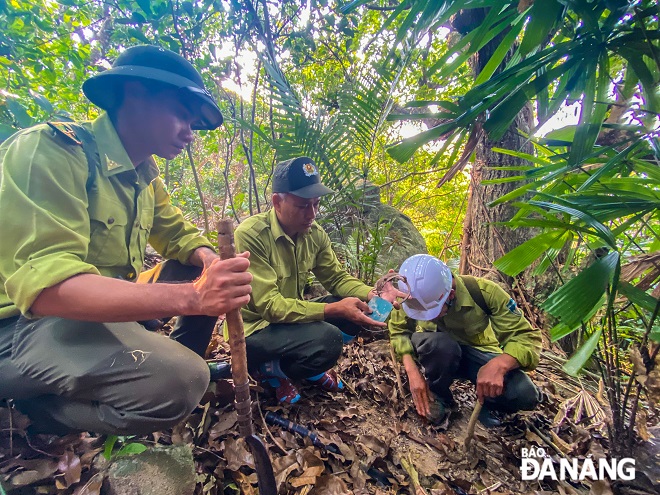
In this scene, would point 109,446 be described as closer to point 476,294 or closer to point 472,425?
point 472,425

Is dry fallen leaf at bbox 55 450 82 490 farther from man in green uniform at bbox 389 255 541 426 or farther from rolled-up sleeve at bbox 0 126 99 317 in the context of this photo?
man in green uniform at bbox 389 255 541 426

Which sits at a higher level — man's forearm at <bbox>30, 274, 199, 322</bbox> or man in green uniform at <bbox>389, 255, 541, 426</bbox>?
man's forearm at <bbox>30, 274, 199, 322</bbox>

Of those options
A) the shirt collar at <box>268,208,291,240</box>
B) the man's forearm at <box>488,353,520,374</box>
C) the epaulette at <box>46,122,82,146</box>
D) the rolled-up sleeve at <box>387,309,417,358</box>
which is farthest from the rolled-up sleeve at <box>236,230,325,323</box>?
the man's forearm at <box>488,353,520,374</box>

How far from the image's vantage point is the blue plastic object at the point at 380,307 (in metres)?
2.35

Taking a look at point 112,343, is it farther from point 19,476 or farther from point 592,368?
point 592,368

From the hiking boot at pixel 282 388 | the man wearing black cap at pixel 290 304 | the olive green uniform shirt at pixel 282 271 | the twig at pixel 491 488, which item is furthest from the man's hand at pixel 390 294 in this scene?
the twig at pixel 491 488

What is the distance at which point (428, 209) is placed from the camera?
325 inches

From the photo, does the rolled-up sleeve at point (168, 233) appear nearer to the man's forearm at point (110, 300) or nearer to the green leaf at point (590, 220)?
the man's forearm at point (110, 300)

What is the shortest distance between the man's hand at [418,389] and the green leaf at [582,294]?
3.75ft

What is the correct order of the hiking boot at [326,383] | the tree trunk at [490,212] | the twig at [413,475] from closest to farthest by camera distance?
the twig at [413,475] < the hiking boot at [326,383] < the tree trunk at [490,212]

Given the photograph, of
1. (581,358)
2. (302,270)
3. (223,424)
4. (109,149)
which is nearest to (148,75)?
(109,149)

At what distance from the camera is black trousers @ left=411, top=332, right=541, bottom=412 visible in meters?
2.22

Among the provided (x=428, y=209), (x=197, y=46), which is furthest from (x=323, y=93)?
(x=428, y=209)

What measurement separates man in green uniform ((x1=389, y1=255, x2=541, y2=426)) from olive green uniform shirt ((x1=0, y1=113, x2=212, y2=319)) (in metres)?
1.71
